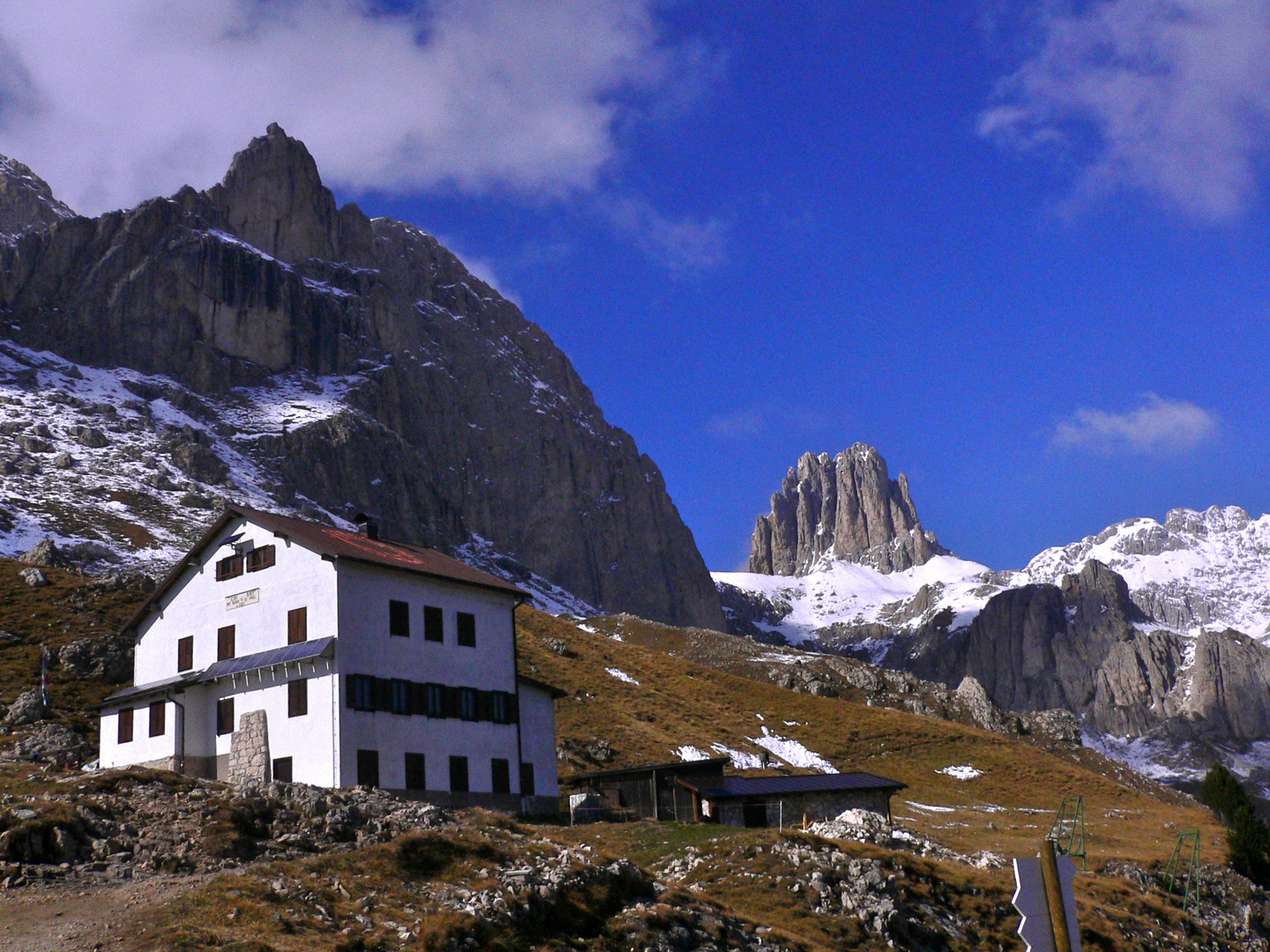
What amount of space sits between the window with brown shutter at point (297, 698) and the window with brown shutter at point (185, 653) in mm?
7736

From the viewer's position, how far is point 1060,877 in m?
15.5

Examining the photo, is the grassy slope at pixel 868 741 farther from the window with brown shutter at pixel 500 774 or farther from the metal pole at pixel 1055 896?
the metal pole at pixel 1055 896

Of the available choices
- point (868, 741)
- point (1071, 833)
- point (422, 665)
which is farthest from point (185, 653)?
point (868, 741)

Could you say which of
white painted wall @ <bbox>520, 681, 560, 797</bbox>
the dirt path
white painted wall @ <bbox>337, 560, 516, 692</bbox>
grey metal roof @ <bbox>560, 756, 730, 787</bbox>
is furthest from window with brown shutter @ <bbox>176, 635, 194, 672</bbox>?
the dirt path

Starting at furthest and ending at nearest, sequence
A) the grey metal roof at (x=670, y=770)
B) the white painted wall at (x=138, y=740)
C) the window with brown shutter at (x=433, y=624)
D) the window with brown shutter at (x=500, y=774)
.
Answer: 1. the grey metal roof at (x=670, y=770)
2. the window with brown shutter at (x=500, y=774)
3. the window with brown shutter at (x=433, y=624)
4. the white painted wall at (x=138, y=740)

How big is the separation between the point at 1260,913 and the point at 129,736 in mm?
55352

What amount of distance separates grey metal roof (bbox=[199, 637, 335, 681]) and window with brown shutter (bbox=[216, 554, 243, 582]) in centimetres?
368

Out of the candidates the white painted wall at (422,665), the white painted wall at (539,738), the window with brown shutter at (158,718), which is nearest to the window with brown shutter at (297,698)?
the white painted wall at (422,665)

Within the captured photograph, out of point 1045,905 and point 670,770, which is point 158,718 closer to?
point 670,770

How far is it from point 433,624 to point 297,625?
579 centimetres

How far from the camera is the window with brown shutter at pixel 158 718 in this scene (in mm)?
51656

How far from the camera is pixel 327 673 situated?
157ft

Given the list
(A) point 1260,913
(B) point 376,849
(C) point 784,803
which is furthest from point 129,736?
(A) point 1260,913

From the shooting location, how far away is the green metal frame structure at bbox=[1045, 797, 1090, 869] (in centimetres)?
6062
